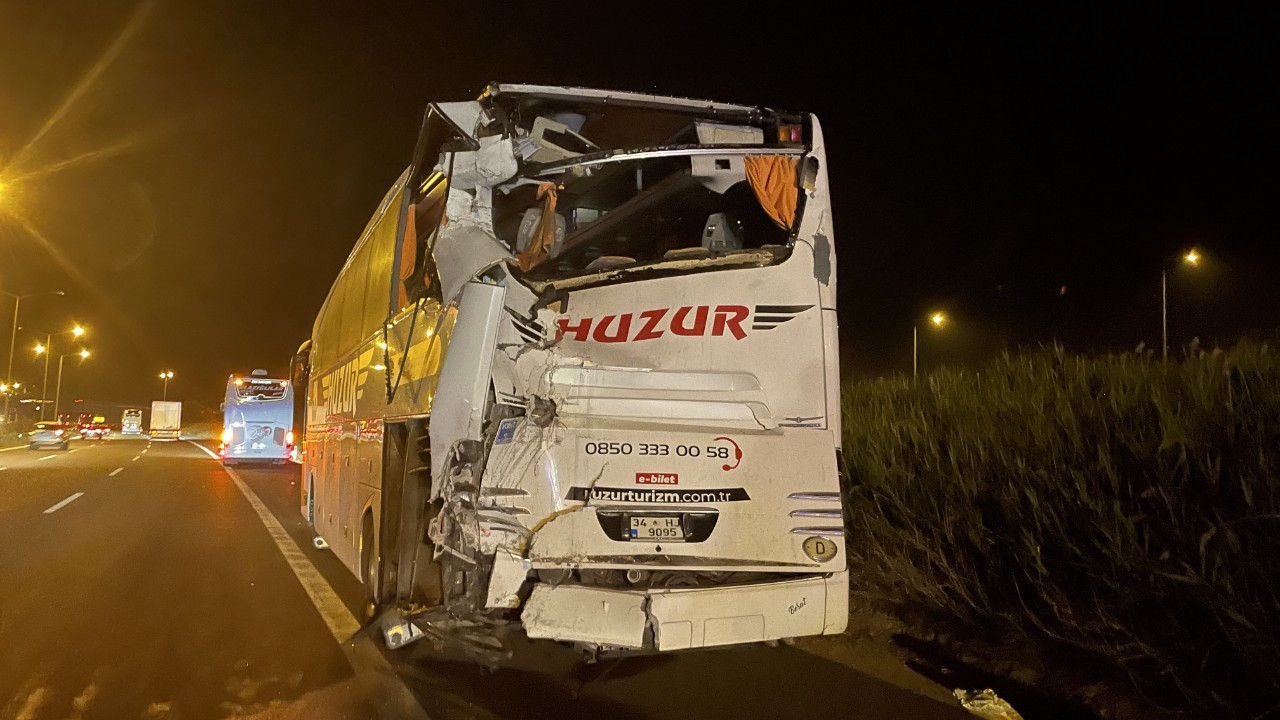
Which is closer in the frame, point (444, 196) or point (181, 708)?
point (181, 708)

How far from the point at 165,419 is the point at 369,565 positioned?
5870 cm

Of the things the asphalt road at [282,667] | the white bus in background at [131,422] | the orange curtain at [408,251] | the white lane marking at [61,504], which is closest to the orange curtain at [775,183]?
the orange curtain at [408,251]

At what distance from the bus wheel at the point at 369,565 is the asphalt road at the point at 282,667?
0.67ft

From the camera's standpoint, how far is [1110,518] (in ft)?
17.0

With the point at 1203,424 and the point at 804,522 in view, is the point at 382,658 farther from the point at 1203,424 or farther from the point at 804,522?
the point at 1203,424

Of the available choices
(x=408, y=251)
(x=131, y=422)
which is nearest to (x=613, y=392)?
(x=408, y=251)

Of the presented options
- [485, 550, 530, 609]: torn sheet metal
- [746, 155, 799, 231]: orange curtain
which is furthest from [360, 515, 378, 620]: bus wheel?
[746, 155, 799, 231]: orange curtain

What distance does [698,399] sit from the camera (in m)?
5.15

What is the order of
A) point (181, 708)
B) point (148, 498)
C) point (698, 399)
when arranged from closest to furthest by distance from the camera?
point (181, 708), point (698, 399), point (148, 498)

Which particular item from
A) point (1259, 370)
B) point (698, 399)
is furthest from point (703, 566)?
point (1259, 370)

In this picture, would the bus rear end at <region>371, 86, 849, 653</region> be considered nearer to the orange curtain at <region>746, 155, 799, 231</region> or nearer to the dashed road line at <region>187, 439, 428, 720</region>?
the orange curtain at <region>746, 155, 799, 231</region>

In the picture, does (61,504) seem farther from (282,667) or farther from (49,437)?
(49,437)

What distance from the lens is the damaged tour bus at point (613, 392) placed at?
15.5 feet

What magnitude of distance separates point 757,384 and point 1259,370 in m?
3.08
